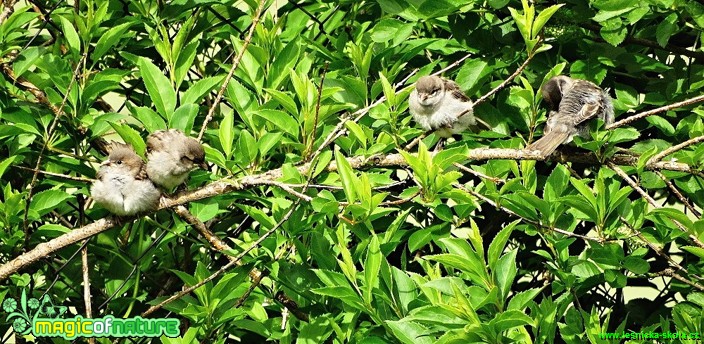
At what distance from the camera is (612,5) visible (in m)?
3.30

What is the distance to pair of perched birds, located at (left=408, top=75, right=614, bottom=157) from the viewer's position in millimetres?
3541

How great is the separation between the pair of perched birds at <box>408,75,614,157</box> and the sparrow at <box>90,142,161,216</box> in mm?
1058

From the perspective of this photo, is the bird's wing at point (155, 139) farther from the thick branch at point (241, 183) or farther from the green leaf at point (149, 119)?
the thick branch at point (241, 183)

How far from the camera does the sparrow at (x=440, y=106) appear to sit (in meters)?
3.81

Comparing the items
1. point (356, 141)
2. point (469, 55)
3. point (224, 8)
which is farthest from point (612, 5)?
point (224, 8)

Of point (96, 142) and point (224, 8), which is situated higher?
point (224, 8)

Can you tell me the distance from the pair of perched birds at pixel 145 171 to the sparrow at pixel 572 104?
1293 millimetres

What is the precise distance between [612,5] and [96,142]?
1919 mm

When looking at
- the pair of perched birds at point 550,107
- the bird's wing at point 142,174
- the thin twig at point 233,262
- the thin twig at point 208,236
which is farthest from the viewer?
the pair of perched birds at point 550,107

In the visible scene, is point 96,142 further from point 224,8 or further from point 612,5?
point 612,5

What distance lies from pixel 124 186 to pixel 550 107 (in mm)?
1646

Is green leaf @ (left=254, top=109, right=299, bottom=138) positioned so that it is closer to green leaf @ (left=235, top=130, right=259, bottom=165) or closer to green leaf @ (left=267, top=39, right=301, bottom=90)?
green leaf @ (left=235, top=130, right=259, bottom=165)

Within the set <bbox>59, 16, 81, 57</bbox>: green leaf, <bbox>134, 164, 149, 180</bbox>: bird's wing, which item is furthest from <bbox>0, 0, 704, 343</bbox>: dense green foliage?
<bbox>134, 164, 149, 180</bbox>: bird's wing

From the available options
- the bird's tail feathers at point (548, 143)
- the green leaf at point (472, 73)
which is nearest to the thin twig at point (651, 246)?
the bird's tail feathers at point (548, 143)
